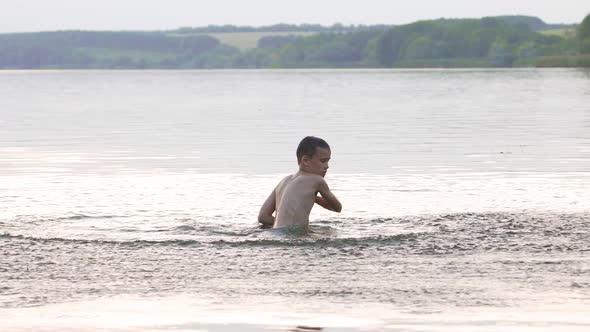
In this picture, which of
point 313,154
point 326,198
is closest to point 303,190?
point 326,198

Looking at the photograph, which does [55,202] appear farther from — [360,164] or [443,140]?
[443,140]

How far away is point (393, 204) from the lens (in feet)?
55.6

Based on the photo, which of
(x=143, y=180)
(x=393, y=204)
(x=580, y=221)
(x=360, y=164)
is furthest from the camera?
(x=360, y=164)

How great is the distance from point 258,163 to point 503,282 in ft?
46.0

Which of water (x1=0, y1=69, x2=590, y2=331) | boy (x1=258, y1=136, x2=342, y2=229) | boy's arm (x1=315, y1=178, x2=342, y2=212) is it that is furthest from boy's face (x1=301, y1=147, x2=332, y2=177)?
water (x1=0, y1=69, x2=590, y2=331)

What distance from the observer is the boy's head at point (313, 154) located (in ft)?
43.2

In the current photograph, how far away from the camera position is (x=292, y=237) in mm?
12945

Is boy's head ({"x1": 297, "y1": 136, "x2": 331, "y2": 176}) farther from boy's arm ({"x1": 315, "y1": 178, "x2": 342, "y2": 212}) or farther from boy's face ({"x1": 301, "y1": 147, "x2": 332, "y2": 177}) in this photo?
boy's arm ({"x1": 315, "y1": 178, "x2": 342, "y2": 212})

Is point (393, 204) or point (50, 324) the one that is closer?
point (50, 324)

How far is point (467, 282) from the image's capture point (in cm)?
989

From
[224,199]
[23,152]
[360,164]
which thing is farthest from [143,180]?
[23,152]

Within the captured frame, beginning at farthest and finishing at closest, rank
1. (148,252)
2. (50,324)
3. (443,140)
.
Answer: (443,140) < (148,252) < (50,324)

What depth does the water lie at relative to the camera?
8.70 meters

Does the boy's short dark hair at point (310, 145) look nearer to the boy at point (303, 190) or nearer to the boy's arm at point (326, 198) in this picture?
the boy at point (303, 190)
